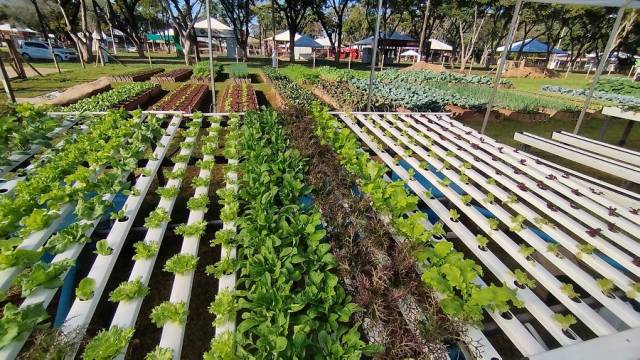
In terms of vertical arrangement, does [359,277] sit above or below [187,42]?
below

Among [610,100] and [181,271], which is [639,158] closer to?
[181,271]

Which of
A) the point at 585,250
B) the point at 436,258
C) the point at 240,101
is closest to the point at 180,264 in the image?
the point at 436,258

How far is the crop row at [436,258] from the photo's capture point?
5.09 feet

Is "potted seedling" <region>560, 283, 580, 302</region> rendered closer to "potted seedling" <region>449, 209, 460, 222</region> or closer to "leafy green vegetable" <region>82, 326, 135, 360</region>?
"potted seedling" <region>449, 209, 460, 222</region>

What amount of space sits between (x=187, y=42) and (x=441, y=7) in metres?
29.3

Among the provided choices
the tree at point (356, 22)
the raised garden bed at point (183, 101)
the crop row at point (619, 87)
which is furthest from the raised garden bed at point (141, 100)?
the tree at point (356, 22)

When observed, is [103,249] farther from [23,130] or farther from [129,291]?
[23,130]

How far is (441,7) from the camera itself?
37.0 m

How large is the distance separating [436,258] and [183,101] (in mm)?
11004

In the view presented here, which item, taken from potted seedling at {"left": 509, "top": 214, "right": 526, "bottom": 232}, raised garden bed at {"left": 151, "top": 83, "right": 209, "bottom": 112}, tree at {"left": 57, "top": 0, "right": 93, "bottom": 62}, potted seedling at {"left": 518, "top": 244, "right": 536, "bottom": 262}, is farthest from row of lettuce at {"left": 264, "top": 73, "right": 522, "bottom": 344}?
tree at {"left": 57, "top": 0, "right": 93, "bottom": 62}

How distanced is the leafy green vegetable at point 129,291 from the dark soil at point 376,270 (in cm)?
115

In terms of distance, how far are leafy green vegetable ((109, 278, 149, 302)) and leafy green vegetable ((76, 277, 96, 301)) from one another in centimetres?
9

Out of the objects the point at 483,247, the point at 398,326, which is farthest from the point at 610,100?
the point at 398,326

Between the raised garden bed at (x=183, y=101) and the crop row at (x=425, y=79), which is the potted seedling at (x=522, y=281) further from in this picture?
the crop row at (x=425, y=79)
